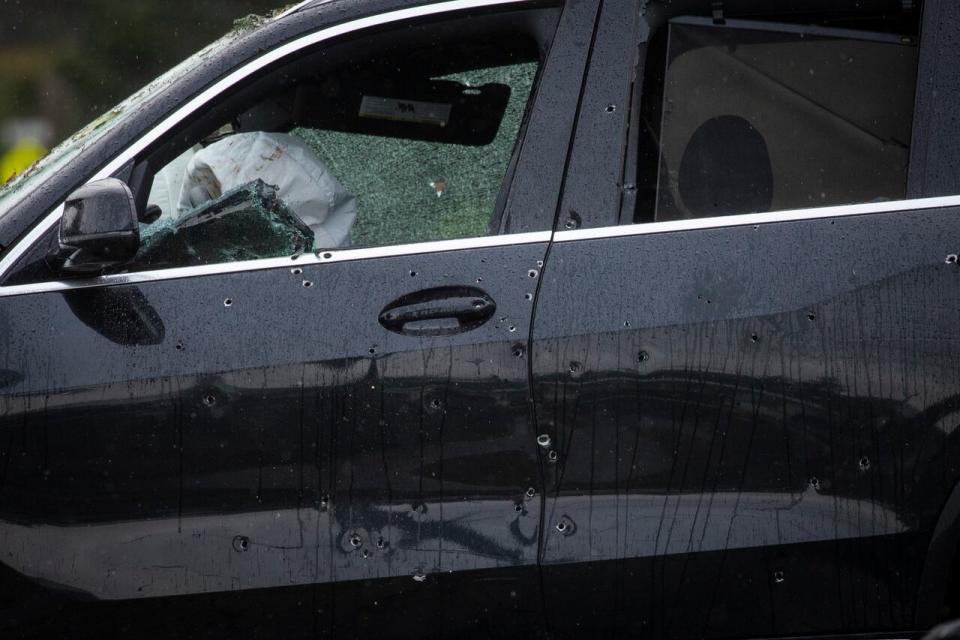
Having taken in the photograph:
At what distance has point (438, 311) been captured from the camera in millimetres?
2711

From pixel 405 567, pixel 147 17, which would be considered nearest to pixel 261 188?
pixel 405 567

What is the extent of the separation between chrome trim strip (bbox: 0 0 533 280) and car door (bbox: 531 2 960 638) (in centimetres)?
61

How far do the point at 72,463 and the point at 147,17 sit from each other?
15937mm

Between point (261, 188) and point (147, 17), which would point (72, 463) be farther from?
point (147, 17)

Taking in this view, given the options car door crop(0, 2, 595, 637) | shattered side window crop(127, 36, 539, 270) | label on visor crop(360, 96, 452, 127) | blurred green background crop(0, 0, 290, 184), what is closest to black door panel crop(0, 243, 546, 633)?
car door crop(0, 2, 595, 637)

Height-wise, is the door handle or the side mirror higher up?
the side mirror

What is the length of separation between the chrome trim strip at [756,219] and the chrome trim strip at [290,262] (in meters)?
0.10

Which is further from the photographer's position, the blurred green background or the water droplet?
the blurred green background

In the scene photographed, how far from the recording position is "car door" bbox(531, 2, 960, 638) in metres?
2.62

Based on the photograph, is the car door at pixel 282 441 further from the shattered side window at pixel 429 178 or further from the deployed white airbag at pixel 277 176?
the deployed white airbag at pixel 277 176

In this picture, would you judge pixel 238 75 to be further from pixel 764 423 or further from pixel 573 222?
pixel 764 423

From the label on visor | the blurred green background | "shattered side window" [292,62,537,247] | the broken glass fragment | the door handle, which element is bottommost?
the door handle

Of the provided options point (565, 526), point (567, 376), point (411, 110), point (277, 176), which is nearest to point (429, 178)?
point (411, 110)

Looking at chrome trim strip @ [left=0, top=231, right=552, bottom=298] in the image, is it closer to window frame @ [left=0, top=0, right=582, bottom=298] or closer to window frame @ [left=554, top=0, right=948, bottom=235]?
window frame @ [left=0, top=0, right=582, bottom=298]
